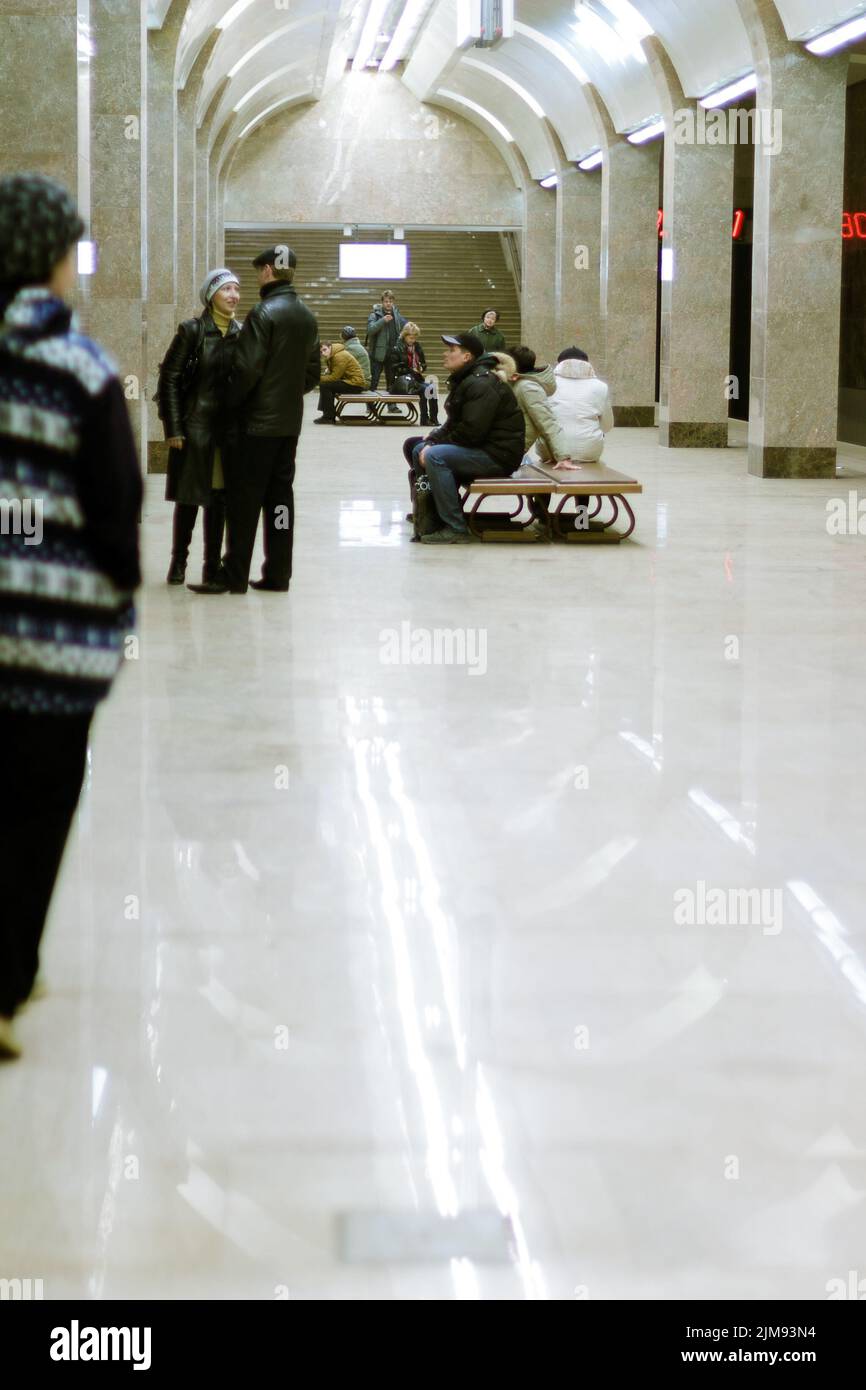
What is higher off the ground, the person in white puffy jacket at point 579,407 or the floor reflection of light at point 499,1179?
the person in white puffy jacket at point 579,407

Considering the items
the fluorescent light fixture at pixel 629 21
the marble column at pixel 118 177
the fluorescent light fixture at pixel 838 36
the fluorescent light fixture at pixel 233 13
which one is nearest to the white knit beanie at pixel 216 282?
the marble column at pixel 118 177

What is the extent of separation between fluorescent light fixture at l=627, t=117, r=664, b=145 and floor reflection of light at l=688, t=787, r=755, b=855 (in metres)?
21.3

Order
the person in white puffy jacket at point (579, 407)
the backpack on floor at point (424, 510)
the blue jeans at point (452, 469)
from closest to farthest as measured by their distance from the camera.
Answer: the blue jeans at point (452, 469)
the backpack on floor at point (424, 510)
the person in white puffy jacket at point (579, 407)

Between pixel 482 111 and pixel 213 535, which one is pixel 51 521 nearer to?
pixel 213 535

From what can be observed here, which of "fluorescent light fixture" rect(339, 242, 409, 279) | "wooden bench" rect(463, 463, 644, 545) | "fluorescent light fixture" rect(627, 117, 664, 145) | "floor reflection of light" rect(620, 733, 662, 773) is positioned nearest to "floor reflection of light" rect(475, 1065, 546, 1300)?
"floor reflection of light" rect(620, 733, 662, 773)

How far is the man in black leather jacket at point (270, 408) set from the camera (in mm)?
9773

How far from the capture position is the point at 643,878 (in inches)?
201

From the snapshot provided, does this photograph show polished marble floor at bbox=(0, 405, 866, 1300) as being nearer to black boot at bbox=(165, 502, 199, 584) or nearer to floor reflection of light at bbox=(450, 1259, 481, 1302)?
floor reflection of light at bbox=(450, 1259, 481, 1302)

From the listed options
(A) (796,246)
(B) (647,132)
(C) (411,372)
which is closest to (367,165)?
(C) (411,372)

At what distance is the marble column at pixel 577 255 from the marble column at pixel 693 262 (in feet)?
32.4

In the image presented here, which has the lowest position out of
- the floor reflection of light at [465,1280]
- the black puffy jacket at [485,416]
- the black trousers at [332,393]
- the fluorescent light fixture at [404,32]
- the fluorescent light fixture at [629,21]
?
the floor reflection of light at [465,1280]

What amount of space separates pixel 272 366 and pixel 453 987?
6.12m

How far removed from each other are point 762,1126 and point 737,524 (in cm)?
1086

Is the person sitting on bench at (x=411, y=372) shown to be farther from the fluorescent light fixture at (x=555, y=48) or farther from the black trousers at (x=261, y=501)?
the black trousers at (x=261, y=501)
